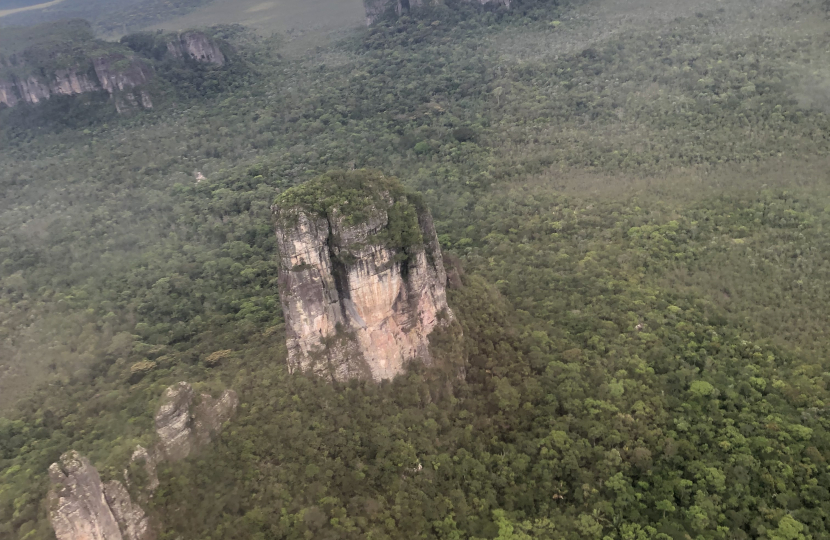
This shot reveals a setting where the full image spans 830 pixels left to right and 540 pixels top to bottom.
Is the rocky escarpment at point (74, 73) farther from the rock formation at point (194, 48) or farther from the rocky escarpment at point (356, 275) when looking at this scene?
the rocky escarpment at point (356, 275)

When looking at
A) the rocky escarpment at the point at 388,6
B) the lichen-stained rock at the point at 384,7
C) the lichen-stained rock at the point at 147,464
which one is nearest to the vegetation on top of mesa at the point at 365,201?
the lichen-stained rock at the point at 147,464

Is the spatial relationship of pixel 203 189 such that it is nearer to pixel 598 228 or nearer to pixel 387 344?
pixel 387 344

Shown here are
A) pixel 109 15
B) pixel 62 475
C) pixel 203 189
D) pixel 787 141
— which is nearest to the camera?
pixel 62 475

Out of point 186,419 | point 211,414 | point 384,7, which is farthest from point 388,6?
point 186,419

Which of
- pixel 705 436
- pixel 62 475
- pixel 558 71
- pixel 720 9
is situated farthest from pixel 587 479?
pixel 720 9

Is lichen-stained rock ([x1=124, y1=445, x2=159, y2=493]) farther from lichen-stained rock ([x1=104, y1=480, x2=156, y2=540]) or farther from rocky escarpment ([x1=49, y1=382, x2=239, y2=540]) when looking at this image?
lichen-stained rock ([x1=104, y1=480, x2=156, y2=540])

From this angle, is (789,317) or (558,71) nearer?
(789,317)
